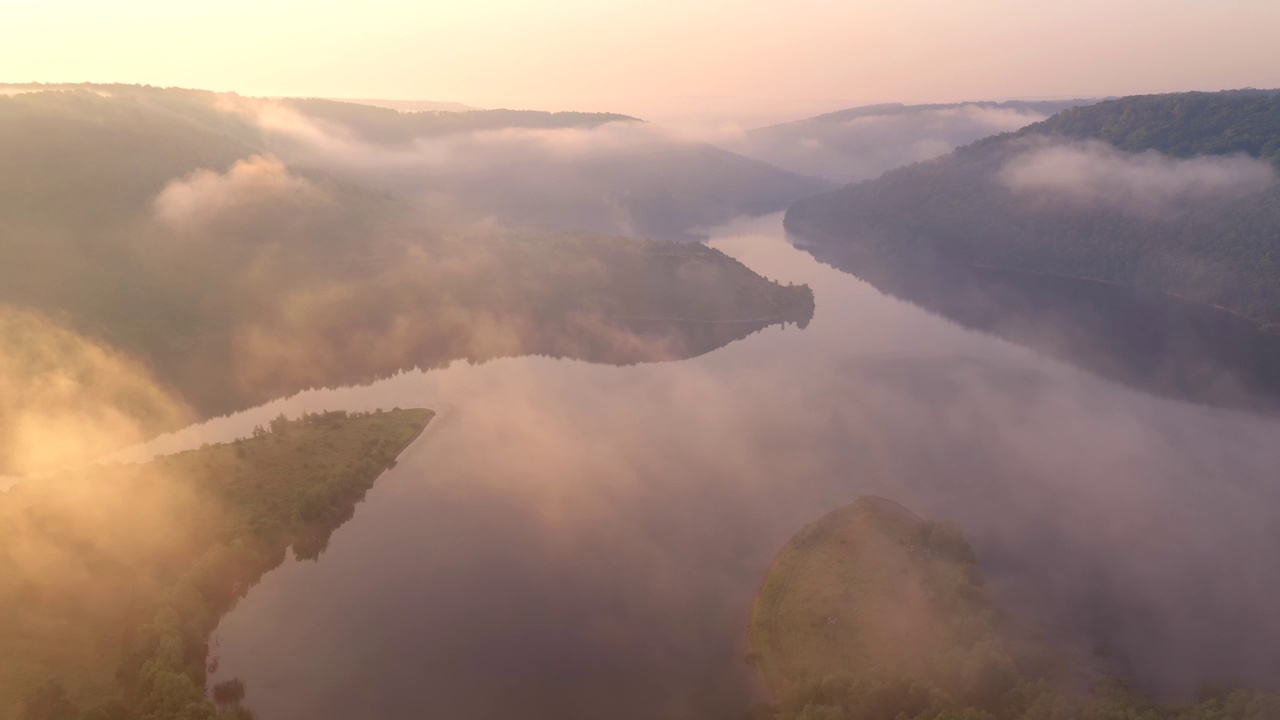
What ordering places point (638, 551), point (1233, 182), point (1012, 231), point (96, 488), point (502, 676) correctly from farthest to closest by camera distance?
1. point (1012, 231)
2. point (1233, 182)
3. point (96, 488)
4. point (638, 551)
5. point (502, 676)

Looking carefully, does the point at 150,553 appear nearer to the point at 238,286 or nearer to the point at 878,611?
the point at 878,611

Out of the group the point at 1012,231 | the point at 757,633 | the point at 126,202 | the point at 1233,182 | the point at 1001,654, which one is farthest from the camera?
the point at 1012,231

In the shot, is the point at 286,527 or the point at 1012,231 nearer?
the point at 286,527

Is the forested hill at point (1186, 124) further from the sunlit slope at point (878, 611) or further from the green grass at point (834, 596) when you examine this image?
the sunlit slope at point (878, 611)

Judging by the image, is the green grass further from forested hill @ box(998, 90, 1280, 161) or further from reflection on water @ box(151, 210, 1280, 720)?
forested hill @ box(998, 90, 1280, 161)

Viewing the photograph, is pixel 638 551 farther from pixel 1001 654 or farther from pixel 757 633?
pixel 1001 654

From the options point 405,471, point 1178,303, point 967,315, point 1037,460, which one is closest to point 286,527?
point 405,471
